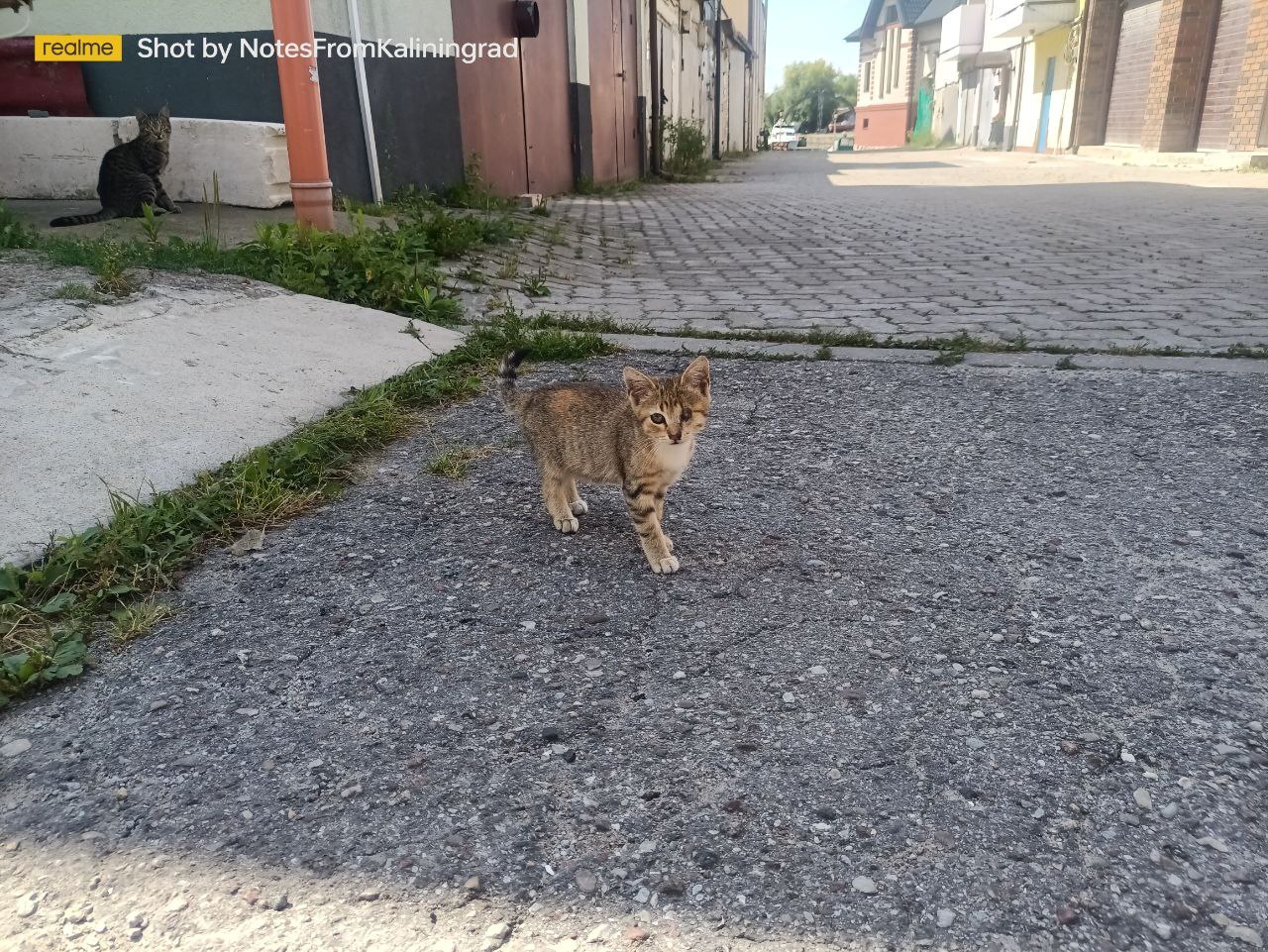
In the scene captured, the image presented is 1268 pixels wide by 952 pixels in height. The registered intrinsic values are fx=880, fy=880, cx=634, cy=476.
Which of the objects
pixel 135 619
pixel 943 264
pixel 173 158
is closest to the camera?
pixel 135 619

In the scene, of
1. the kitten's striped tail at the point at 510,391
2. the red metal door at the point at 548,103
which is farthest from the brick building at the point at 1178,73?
the kitten's striped tail at the point at 510,391

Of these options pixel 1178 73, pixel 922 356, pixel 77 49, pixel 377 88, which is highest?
pixel 1178 73

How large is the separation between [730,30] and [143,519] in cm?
4152

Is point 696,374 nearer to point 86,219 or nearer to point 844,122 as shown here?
point 86,219

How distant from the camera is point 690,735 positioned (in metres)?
2.25

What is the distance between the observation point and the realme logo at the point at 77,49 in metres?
8.31

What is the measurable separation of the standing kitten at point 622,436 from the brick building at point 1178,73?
2303cm

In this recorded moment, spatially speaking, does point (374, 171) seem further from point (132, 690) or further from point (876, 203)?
point (876, 203)

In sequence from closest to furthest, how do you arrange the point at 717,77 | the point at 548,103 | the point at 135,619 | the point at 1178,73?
the point at 135,619 → the point at 548,103 → the point at 1178,73 → the point at 717,77

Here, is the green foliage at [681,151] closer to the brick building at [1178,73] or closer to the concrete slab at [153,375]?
the brick building at [1178,73]

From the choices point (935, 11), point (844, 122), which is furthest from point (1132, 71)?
point (844, 122)

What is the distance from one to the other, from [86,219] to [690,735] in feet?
24.2

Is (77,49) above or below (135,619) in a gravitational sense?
above

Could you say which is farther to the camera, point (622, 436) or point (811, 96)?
point (811, 96)
